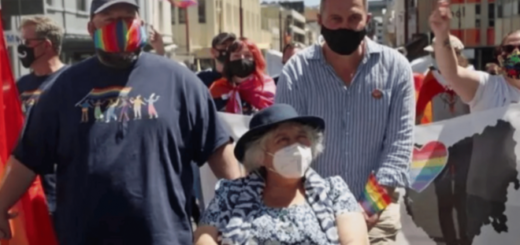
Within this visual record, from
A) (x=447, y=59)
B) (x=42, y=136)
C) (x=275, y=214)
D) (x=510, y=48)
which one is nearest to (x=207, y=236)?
(x=275, y=214)

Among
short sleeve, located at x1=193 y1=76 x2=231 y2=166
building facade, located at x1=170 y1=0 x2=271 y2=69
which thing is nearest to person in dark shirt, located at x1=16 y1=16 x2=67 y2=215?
short sleeve, located at x1=193 y1=76 x2=231 y2=166

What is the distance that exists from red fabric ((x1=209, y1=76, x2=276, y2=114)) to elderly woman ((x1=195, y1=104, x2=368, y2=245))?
3.41m

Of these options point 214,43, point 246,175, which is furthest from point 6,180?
point 214,43

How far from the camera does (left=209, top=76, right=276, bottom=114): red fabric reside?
7172mm

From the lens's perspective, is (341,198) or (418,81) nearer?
(341,198)

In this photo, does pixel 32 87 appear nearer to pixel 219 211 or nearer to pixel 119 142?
pixel 119 142

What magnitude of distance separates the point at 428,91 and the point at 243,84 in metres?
1.57

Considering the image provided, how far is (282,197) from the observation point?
366 cm

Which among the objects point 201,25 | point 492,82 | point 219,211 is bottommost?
point 201,25

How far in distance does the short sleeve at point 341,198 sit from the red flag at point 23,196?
1535 mm

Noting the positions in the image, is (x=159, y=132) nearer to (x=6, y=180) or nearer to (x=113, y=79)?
(x=113, y=79)

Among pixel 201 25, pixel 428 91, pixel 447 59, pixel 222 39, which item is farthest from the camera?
pixel 201 25

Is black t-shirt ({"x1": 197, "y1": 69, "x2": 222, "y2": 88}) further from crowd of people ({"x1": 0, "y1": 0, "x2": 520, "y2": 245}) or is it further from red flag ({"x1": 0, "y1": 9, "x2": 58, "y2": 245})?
crowd of people ({"x1": 0, "y1": 0, "x2": 520, "y2": 245})

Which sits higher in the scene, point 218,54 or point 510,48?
point 510,48
